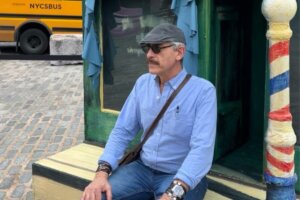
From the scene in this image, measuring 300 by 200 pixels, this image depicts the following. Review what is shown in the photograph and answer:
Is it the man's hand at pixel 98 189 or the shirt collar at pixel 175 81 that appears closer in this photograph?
the man's hand at pixel 98 189

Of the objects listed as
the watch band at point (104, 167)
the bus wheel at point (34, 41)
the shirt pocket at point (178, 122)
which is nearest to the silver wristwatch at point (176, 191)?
the shirt pocket at point (178, 122)

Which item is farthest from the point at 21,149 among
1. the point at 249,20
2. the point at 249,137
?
the point at 249,20

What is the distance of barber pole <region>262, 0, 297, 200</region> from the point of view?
2.60m

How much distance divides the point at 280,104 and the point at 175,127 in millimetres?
636

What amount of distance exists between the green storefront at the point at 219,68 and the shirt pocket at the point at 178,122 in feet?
2.82

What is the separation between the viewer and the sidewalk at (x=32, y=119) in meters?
5.03

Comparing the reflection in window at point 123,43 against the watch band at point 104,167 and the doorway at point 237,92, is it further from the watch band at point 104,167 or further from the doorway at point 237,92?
the watch band at point 104,167

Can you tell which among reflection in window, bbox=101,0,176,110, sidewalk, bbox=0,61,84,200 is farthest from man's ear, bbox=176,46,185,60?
sidewalk, bbox=0,61,84,200

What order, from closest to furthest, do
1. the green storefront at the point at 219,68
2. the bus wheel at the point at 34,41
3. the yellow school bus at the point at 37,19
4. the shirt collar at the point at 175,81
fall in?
the shirt collar at the point at 175,81, the green storefront at the point at 219,68, the yellow school bus at the point at 37,19, the bus wheel at the point at 34,41

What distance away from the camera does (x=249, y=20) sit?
4512 mm

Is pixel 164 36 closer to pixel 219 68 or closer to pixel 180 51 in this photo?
pixel 180 51

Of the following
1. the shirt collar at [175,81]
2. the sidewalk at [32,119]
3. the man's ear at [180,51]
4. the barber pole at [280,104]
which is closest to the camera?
the barber pole at [280,104]

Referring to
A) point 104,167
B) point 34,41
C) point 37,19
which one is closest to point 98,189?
point 104,167

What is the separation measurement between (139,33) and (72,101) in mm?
4157
